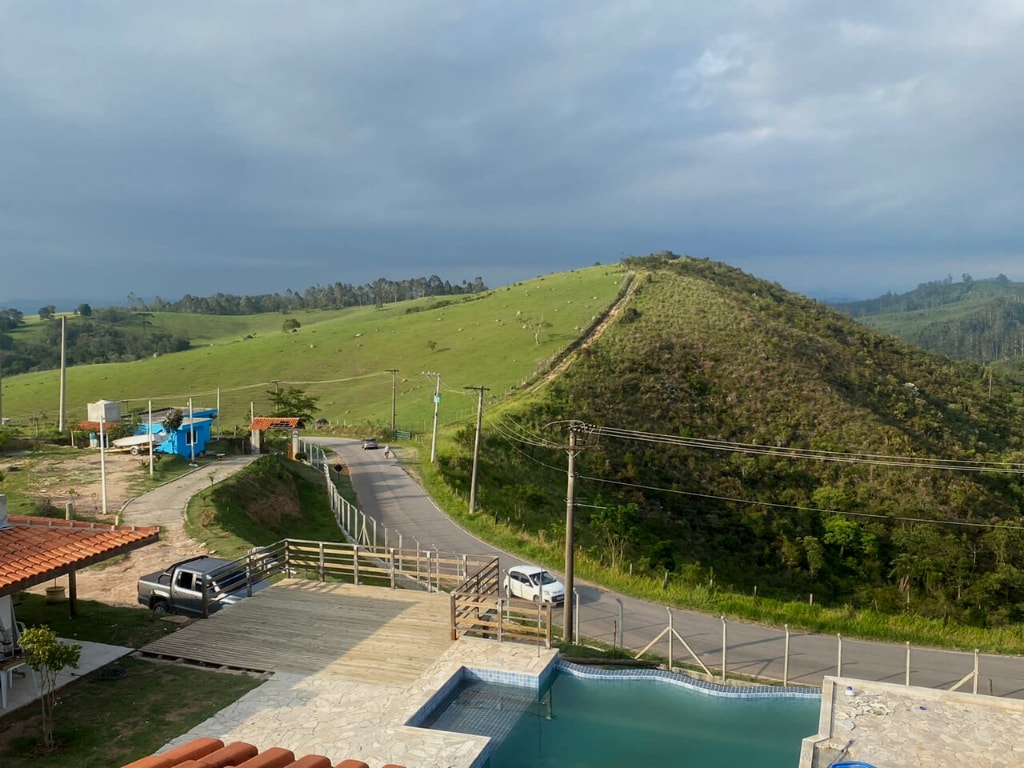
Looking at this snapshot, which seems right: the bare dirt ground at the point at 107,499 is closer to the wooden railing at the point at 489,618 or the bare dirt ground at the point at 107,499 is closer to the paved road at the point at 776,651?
the paved road at the point at 776,651

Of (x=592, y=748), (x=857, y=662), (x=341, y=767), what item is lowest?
(x=857, y=662)

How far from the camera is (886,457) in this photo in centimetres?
5459

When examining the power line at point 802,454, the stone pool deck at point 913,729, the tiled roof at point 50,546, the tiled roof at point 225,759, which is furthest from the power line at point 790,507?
the tiled roof at point 225,759

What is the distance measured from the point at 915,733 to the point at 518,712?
7.05m

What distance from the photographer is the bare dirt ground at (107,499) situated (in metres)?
20.6

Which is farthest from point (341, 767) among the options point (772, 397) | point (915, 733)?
point (772, 397)

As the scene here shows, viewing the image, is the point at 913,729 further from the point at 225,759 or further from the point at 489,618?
the point at 225,759

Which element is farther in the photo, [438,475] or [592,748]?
[438,475]

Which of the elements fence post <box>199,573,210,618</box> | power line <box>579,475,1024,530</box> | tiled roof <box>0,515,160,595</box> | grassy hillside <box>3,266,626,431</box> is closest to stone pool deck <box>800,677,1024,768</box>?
tiled roof <box>0,515,160,595</box>

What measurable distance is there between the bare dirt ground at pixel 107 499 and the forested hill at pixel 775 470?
16693 millimetres

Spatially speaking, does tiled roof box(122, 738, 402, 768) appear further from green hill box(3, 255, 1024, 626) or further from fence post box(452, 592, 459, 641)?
green hill box(3, 255, 1024, 626)

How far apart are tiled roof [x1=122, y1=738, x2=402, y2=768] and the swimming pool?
352 cm

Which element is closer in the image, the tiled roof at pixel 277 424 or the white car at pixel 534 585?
the white car at pixel 534 585

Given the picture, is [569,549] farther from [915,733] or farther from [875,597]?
[875,597]
